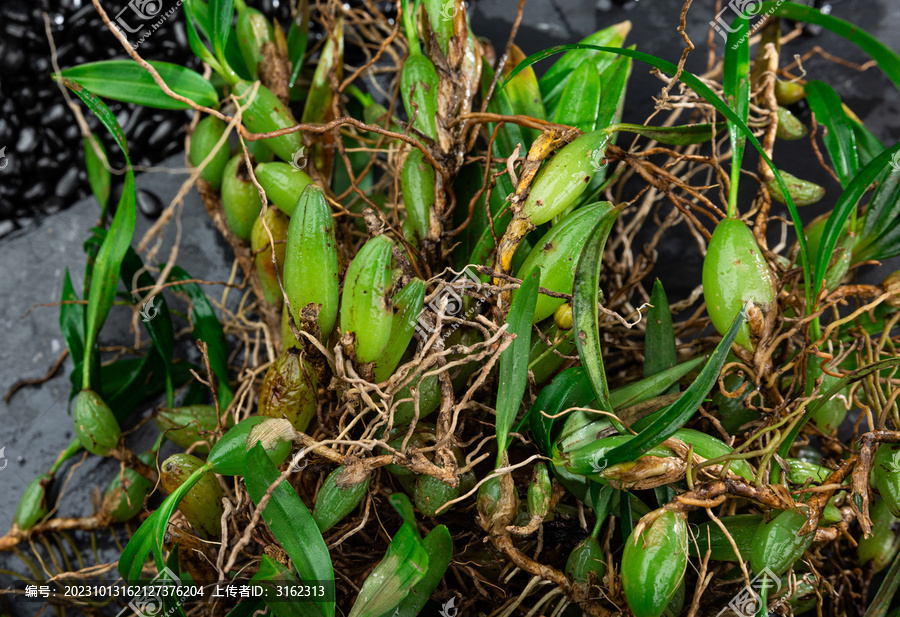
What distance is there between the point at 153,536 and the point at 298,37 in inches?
29.6

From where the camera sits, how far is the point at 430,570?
23.5 inches

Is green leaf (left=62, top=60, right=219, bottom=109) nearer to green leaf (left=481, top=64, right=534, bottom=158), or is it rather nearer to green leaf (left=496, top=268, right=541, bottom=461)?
green leaf (left=481, top=64, right=534, bottom=158)

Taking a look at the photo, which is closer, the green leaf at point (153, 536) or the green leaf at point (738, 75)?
the green leaf at point (153, 536)

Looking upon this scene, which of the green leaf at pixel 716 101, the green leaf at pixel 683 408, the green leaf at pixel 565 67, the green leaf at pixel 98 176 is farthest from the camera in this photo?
the green leaf at pixel 98 176

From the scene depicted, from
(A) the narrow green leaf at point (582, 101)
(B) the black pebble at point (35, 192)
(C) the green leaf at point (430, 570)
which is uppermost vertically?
(A) the narrow green leaf at point (582, 101)

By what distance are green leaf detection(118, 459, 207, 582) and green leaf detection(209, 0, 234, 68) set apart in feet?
1.79

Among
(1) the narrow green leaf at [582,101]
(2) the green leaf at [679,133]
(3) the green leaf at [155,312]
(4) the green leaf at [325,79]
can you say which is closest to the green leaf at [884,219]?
(2) the green leaf at [679,133]

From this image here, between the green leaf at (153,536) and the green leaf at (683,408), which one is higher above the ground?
the green leaf at (683,408)

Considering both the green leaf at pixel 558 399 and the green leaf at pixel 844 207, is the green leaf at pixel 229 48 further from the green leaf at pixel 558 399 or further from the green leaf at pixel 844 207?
the green leaf at pixel 844 207

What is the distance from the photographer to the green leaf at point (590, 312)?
54cm

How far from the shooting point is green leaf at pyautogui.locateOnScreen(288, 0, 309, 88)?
3.05ft

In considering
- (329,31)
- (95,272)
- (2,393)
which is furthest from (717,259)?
(2,393)

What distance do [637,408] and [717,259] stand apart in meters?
0.18

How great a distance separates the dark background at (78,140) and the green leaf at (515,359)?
533 millimetres
